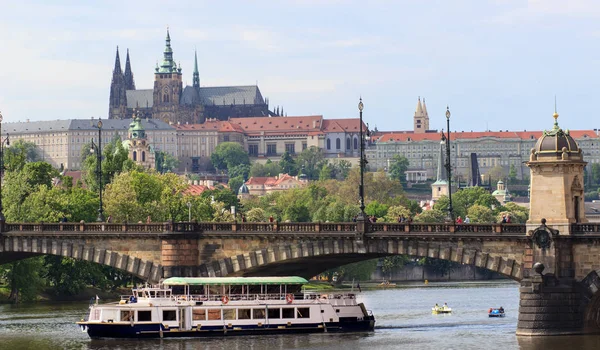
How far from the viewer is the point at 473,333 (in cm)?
9844

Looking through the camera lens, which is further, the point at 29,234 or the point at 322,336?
the point at 29,234

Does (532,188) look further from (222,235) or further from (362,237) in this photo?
(222,235)

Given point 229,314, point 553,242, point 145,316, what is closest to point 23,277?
point 145,316

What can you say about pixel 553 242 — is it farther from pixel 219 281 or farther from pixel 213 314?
pixel 213 314

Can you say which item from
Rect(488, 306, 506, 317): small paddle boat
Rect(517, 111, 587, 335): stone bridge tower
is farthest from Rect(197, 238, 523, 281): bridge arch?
Rect(488, 306, 506, 317): small paddle boat

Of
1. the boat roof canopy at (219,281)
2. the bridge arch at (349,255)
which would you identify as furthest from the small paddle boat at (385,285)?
the boat roof canopy at (219,281)

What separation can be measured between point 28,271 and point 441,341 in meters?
44.6

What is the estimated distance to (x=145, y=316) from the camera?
93062 millimetres

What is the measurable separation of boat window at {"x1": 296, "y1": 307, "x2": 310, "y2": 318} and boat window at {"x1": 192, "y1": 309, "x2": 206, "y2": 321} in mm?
5371

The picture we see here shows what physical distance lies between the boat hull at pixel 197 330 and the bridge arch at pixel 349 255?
3.87m

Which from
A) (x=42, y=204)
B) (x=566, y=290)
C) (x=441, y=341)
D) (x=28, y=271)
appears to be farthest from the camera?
(x=42, y=204)

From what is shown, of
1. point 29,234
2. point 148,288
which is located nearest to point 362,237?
point 148,288

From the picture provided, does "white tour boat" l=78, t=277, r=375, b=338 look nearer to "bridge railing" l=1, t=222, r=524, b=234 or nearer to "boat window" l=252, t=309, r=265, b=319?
"boat window" l=252, t=309, r=265, b=319

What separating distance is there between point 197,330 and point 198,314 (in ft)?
2.96
